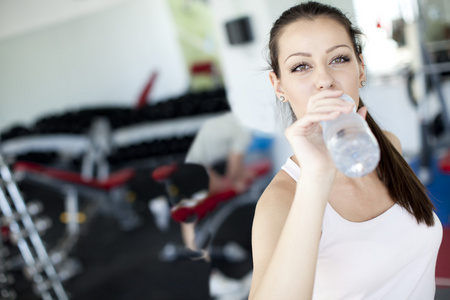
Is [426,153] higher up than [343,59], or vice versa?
[343,59]

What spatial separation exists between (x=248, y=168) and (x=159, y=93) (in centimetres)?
674

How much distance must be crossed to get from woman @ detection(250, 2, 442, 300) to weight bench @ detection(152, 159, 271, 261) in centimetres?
22

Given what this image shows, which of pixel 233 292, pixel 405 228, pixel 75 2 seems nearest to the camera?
pixel 405 228

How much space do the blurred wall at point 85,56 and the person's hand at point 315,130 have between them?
284 inches

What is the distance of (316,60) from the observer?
61 cm

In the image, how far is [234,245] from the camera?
1.68m

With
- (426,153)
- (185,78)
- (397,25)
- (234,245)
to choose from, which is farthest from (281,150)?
(185,78)

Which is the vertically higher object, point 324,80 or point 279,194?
point 324,80

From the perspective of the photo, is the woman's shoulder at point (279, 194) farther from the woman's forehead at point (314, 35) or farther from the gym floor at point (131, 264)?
the gym floor at point (131, 264)

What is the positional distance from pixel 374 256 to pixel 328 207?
121 millimetres

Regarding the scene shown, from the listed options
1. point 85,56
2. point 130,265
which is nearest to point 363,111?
point 130,265

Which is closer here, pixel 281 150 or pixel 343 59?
pixel 343 59

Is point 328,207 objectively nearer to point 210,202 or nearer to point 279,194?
point 279,194

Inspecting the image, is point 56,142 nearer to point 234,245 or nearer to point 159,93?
point 159,93
